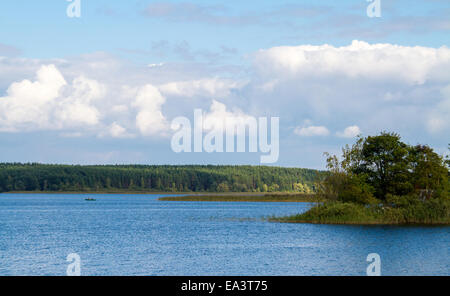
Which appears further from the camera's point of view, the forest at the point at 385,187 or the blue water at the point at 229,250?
the forest at the point at 385,187

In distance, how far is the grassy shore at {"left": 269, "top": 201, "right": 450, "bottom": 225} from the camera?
6431 centimetres

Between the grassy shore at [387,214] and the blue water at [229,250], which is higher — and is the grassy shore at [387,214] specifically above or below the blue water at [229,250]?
above

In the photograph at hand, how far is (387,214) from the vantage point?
65312mm

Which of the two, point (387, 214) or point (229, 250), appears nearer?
point (229, 250)

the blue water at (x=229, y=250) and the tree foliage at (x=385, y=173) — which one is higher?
the tree foliage at (x=385, y=173)

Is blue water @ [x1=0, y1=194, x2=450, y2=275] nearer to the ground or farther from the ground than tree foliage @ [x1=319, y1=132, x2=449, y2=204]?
nearer to the ground

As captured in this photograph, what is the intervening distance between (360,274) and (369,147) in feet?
119

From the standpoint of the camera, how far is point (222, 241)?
178 ft

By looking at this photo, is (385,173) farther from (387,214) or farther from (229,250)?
(229,250)

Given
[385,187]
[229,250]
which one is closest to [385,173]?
[385,187]

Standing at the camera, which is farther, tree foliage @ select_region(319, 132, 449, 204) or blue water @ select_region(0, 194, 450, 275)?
tree foliage @ select_region(319, 132, 449, 204)

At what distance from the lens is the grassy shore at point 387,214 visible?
64.3 meters

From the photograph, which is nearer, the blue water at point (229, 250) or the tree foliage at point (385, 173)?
the blue water at point (229, 250)
